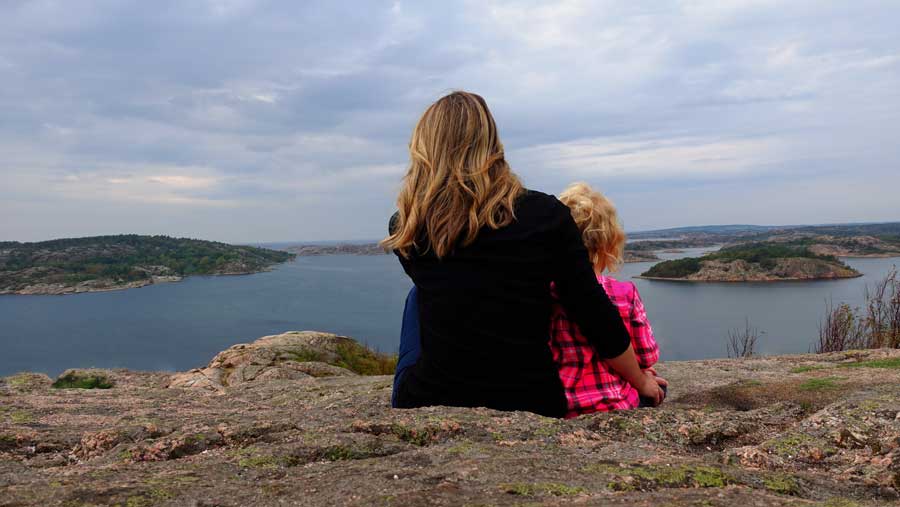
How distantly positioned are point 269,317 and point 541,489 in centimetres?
6263

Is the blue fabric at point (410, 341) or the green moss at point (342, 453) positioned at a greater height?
the blue fabric at point (410, 341)

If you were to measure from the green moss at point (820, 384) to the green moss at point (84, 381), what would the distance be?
421 inches

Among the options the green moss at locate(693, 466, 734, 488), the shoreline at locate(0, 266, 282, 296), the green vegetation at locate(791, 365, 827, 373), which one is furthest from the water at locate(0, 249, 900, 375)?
the green moss at locate(693, 466, 734, 488)

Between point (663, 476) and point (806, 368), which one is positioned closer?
point (663, 476)

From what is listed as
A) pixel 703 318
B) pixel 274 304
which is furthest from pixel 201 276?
pixel 703 318

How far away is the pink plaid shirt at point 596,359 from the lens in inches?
116

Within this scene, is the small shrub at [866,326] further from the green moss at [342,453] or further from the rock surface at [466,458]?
the green moss at [342,453]

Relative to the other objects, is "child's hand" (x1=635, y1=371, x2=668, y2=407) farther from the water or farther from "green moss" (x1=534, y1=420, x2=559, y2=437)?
the water

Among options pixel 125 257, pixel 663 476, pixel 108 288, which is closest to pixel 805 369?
pixel 663 476

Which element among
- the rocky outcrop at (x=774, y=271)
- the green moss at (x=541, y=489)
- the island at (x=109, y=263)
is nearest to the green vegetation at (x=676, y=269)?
the rocky outcrop at (x=774, y=271)

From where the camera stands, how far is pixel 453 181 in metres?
2.71

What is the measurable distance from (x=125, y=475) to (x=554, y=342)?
6.95 feet

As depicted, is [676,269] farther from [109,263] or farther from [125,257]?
[125,257]

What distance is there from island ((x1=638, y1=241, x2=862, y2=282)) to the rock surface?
2848 inches
